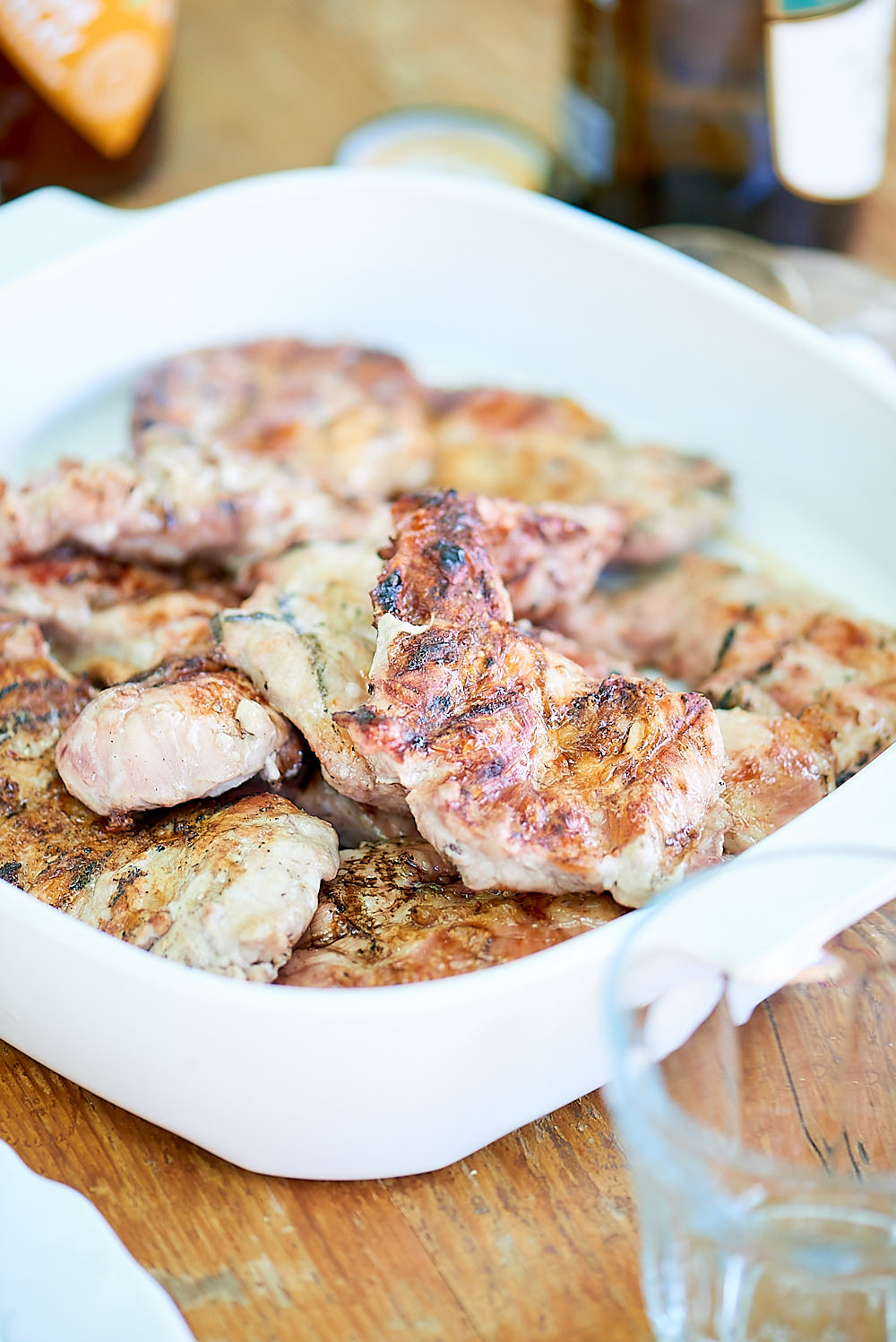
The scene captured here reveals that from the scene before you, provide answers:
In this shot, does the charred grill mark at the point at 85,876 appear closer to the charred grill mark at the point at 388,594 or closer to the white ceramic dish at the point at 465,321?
the white ceramic dish at the point at 465,321

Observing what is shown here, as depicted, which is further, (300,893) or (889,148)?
(889,148)

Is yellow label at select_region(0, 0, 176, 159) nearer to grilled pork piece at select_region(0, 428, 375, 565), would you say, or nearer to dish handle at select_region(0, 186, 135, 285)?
dish handle at select_region(0, 186, 135, 285)

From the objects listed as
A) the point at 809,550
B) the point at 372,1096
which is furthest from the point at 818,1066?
the point at 809,550

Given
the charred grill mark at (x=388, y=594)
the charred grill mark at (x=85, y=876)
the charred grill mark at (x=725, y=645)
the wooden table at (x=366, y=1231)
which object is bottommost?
the wooden table at (x=366, y=1231)

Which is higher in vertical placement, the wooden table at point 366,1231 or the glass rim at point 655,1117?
the glass rim at point 655,1117

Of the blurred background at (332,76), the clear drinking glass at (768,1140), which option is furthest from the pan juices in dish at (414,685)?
the blurred background at (332,76)

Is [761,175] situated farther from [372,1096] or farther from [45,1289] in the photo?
[45,1289]
